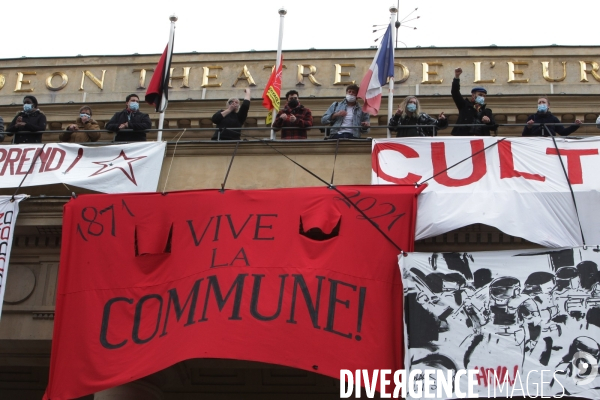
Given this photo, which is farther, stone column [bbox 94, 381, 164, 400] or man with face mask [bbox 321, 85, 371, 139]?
man with face mask [bbox 321, 85, 371, 139]

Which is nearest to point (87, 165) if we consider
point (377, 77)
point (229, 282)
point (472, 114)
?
point (229, 282)

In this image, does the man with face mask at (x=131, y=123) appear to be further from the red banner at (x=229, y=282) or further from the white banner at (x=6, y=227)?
the white banner at (x=6, y=227)

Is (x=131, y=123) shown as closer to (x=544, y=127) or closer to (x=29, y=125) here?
(x=29, y=125)

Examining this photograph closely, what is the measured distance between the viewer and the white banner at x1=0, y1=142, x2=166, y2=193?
1661cm

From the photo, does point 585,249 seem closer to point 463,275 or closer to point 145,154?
point 463,275

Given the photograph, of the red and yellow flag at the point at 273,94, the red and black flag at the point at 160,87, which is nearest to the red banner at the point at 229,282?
the red and black flag at the point at 160,87

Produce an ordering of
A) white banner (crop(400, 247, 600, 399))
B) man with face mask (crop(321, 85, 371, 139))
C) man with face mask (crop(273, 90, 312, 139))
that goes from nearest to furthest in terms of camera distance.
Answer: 1. white banner (crop(400, 247, 600, 399))
2. man with face mask (crop(321, 85, 371, 139))
3. man with face mask (crop(273, 90, 312, 139))

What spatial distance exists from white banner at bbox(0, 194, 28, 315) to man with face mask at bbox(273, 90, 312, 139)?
14.1 ft

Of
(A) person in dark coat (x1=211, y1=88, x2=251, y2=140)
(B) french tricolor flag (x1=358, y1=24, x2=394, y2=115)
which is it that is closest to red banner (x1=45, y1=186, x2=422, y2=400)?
(A) person in dark coat (x1=211, y1=88, x2=251, y2=140)

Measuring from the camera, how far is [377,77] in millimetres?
18094

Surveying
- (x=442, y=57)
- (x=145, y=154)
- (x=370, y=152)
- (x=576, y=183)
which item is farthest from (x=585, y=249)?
(x=442, y=57)

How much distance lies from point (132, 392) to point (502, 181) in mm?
6636

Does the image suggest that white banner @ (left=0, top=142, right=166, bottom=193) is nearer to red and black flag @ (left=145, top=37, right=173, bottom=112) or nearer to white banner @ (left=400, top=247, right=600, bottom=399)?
red and black flag @ (left=145, top=37, right=173, bottom=112)

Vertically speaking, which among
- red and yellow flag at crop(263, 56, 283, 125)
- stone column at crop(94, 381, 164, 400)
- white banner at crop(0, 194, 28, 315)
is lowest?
stone column at crop(94, 381, 164, 400)
